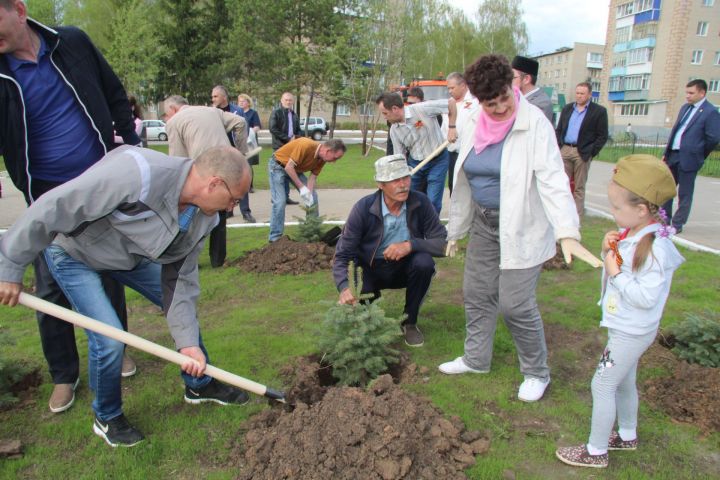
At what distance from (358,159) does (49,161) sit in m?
18.4

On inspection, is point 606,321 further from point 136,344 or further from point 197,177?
point 136,344

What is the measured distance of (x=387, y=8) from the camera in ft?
78.5

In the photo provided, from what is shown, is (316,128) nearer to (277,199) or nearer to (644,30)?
(277,199)

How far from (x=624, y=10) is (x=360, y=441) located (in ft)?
199

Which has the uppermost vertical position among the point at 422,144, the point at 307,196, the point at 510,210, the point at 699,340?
the point at 422,144

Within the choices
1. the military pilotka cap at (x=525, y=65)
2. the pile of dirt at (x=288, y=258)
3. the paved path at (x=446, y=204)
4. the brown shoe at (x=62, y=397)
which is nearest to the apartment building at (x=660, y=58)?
the paved path at (x=446, y=204)

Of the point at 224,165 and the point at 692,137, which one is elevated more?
the point at 692,137

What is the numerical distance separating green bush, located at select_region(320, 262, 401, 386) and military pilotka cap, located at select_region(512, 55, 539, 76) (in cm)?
390

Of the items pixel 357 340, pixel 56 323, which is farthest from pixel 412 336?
pixel 56 323

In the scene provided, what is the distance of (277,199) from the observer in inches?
265

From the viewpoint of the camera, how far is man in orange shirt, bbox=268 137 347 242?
6227mm

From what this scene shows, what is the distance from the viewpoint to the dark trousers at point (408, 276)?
401 cm

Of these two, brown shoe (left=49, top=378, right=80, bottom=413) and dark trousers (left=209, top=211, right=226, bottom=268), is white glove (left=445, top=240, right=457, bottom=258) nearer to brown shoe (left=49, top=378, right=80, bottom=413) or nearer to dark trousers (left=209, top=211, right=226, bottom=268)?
brown shoe (left=49, top=378, right=80, bottom=413)

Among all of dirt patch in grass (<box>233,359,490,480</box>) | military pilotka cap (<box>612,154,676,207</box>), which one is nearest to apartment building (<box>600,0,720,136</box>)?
military pilotka cap (<box>612,154,676,207</box>)
